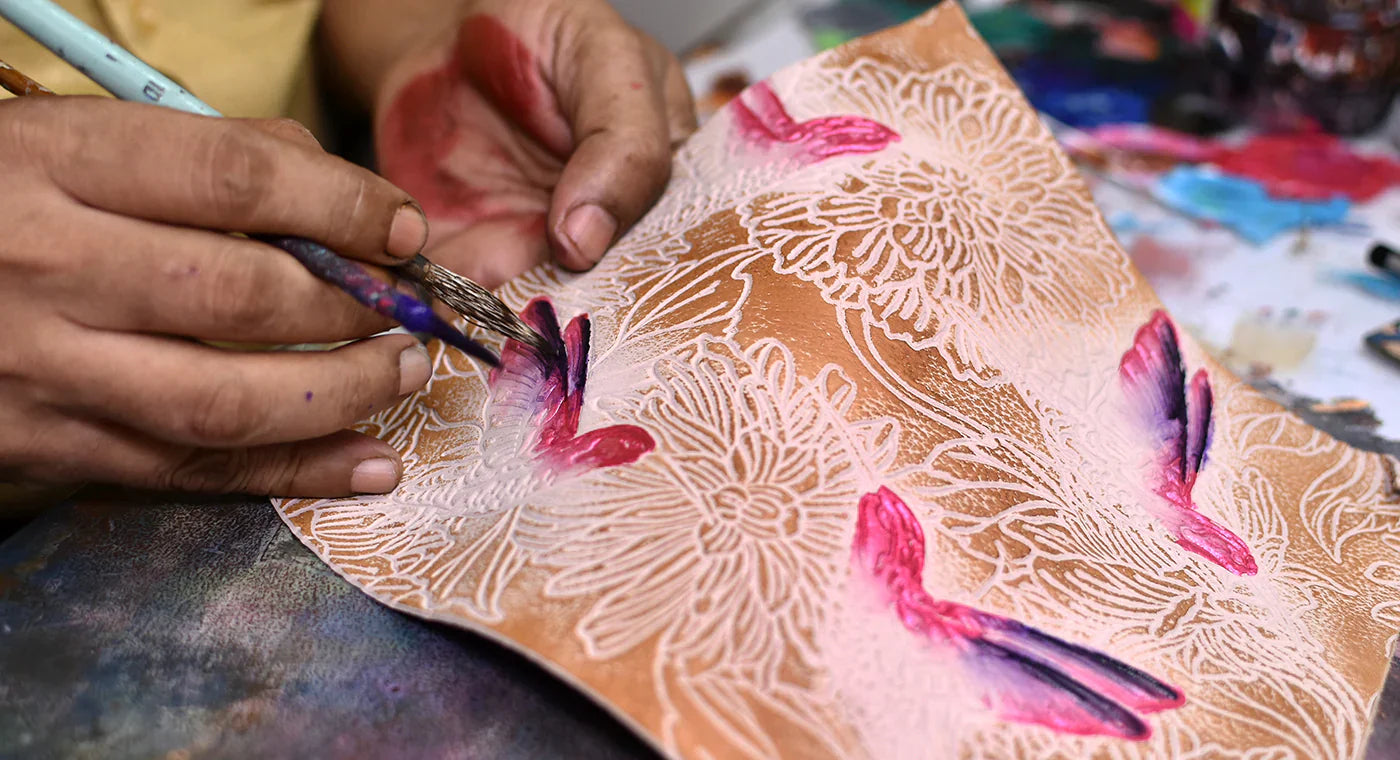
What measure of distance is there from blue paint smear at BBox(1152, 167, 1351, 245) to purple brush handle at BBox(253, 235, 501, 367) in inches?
50.3

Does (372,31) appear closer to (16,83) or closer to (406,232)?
(16,83)

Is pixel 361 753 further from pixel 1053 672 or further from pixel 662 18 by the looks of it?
pixel 662 18

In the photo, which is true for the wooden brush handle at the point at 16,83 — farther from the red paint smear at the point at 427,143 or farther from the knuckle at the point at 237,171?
the red paint smear at the point at 427,143

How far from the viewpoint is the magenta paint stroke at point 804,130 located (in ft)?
3.15

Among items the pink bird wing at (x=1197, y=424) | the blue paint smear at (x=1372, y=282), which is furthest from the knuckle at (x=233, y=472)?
the blue paint smear at (x=1372, y=282)

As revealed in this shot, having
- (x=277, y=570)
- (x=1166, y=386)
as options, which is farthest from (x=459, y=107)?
(x=1166, y=386)

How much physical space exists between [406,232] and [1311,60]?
5.29 feet

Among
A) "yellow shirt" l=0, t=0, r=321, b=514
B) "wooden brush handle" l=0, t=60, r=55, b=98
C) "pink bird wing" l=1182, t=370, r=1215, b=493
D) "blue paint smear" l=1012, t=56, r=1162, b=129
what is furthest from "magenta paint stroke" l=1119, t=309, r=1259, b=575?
"yellow shirt" l=0, t=0, r=321, b=514

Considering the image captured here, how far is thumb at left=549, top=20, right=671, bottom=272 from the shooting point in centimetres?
94

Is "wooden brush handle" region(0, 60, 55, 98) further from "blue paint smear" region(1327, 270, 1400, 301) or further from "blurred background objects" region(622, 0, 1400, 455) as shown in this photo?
"blue paint smear" region(1327, 270, 1400, 301)

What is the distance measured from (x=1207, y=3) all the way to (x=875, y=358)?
1752 millimetres

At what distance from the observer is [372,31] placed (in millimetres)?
1369

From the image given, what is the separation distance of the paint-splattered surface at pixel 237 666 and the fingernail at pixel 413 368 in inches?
6.6

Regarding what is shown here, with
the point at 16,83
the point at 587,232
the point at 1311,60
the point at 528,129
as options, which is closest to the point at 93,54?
the point at 16,83
